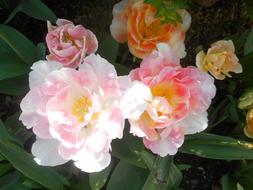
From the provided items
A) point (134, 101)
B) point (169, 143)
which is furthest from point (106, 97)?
point (169, 143)

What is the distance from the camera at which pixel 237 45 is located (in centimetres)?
114

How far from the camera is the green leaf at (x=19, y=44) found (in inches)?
39.0

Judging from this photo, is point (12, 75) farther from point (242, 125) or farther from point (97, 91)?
point (242, 125)

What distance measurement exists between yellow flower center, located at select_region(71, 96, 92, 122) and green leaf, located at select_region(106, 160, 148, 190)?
289 millimetres

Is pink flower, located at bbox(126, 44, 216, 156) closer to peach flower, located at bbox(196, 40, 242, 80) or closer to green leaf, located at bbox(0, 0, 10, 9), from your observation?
peach flower, located at bbox(196, 40, 242, 80)

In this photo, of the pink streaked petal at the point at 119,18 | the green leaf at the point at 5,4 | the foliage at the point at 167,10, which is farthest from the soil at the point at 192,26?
the foliage at the point at 167,10

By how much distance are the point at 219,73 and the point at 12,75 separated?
40 cm

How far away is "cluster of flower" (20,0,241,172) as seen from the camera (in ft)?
2.41

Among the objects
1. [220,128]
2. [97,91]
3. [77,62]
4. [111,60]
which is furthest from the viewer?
[220,128]

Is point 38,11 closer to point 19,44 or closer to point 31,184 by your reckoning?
point 19,44

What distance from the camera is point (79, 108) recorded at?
2.54ft

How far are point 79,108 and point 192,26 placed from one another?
59 centimetres

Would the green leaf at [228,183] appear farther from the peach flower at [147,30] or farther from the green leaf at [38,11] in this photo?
the green leaf at [38,11]

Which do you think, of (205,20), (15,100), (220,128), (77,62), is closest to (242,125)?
(220,128)
